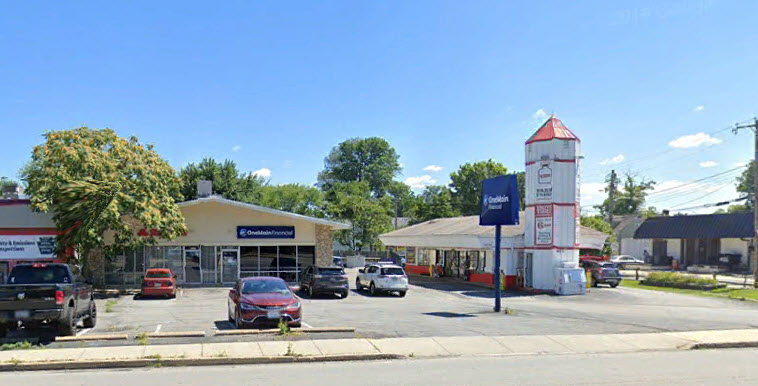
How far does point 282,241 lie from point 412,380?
26.2 metres

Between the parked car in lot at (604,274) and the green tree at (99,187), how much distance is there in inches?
946

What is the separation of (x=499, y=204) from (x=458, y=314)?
445cm

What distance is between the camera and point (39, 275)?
54.0ft

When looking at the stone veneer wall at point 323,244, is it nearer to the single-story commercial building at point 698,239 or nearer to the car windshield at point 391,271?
the car windshield at point 391,271

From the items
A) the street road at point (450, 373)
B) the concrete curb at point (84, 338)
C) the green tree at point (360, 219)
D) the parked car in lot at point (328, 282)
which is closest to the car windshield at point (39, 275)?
the concrete curb at point (84, 338)

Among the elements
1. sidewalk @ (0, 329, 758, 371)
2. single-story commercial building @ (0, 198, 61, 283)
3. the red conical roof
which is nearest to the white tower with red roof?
the red conical roof

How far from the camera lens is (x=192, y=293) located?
31.1 m

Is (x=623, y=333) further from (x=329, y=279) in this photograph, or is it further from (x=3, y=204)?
(x=3, y=204)

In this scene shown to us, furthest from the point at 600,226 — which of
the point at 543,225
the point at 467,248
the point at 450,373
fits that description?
the point at 450,373

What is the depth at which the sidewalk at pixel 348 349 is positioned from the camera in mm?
12438

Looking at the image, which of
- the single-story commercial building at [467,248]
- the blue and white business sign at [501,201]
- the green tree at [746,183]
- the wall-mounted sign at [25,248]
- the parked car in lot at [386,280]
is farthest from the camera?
the green tree at [746,183]

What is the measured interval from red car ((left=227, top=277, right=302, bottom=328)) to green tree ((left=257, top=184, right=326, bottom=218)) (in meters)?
61.8

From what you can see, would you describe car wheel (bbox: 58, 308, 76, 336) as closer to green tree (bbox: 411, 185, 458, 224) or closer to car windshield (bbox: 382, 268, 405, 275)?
car windshield (bbox: 382, 268, 405, 275)

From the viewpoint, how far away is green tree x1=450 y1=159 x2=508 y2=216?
77.8 m
